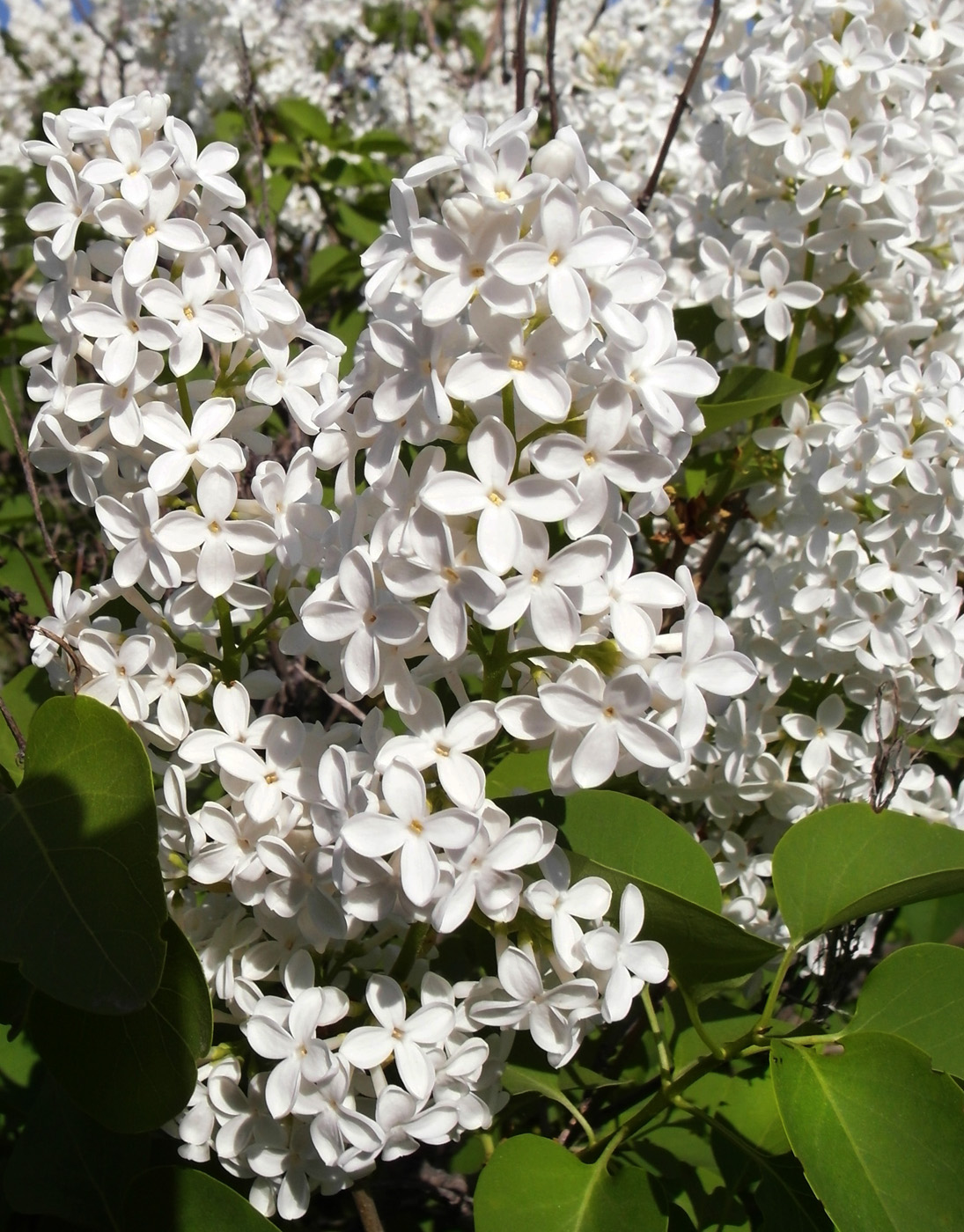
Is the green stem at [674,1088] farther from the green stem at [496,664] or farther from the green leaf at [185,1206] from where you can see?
the green stem at [496,664]

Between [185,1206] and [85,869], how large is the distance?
0.44 meters

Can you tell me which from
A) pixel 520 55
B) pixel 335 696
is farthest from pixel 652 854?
pixel 520 55

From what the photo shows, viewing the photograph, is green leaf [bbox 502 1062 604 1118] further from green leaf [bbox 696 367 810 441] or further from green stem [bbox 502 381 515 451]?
green leaf [bbox 696 367 810 441]

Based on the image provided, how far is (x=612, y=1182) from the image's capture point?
1188 mm

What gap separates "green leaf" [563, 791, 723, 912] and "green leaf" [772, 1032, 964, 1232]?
0.68ft

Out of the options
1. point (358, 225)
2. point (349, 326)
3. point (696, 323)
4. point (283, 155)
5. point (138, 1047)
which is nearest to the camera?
point (138, 1047)

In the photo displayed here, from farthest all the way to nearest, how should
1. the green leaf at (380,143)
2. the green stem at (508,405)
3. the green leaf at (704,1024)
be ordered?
1. the green leaf at (380,143)
2. the green leaf at (704,1024)
3. the green stem at (508,405)

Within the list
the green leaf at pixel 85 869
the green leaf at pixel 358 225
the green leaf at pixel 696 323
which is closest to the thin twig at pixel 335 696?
the green leaf at pixel 85 869

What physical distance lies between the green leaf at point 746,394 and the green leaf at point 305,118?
2127 mm

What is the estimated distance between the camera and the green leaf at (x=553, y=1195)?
110 cm

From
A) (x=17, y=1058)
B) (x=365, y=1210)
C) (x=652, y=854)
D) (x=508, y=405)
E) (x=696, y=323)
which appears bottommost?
(x=17, y=1058)

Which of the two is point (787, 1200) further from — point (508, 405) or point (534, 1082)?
point (508, 405)

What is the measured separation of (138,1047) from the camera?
1134mm

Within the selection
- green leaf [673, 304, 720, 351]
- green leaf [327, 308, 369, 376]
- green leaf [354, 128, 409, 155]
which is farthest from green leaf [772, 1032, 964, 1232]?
green leaf [354, 128, 409, 155]
